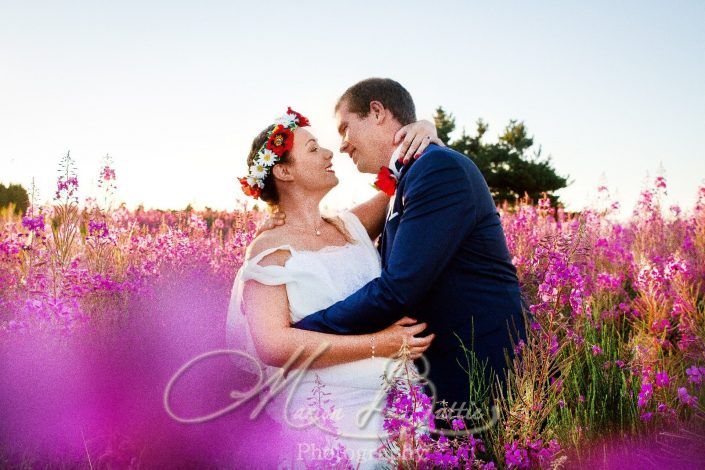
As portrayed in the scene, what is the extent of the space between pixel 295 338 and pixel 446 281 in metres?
0.79

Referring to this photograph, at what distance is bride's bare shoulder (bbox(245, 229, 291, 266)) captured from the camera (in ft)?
10.7

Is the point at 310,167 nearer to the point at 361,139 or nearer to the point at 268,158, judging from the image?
the point at 268,158

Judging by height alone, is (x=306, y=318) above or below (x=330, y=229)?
below

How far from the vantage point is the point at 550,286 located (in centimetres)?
267

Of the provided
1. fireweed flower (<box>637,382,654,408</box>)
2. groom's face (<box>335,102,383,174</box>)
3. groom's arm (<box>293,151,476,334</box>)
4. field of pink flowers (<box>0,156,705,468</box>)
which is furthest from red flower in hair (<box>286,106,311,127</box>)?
fireweed flower (<box>637,382,654,408</box>)

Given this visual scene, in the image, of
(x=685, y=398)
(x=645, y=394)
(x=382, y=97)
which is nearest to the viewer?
(x=685, y=398)

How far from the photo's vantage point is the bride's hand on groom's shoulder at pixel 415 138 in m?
3.21

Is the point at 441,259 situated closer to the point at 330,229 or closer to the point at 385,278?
the point at 385,278

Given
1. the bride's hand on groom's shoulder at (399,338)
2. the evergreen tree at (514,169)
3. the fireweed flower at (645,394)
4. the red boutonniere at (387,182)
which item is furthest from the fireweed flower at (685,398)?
the evergreen tree at (514,169)

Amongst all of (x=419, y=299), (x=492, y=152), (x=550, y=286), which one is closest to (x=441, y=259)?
(x=419, y=299)

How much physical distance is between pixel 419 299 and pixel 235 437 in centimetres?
119

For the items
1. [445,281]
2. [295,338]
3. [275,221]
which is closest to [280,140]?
[275,221]

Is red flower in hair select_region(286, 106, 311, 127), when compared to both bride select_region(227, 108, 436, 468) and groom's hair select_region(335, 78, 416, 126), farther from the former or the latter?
groom's hair select_region(335, 78, 416, 126)

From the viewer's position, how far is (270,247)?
11.0 ft
